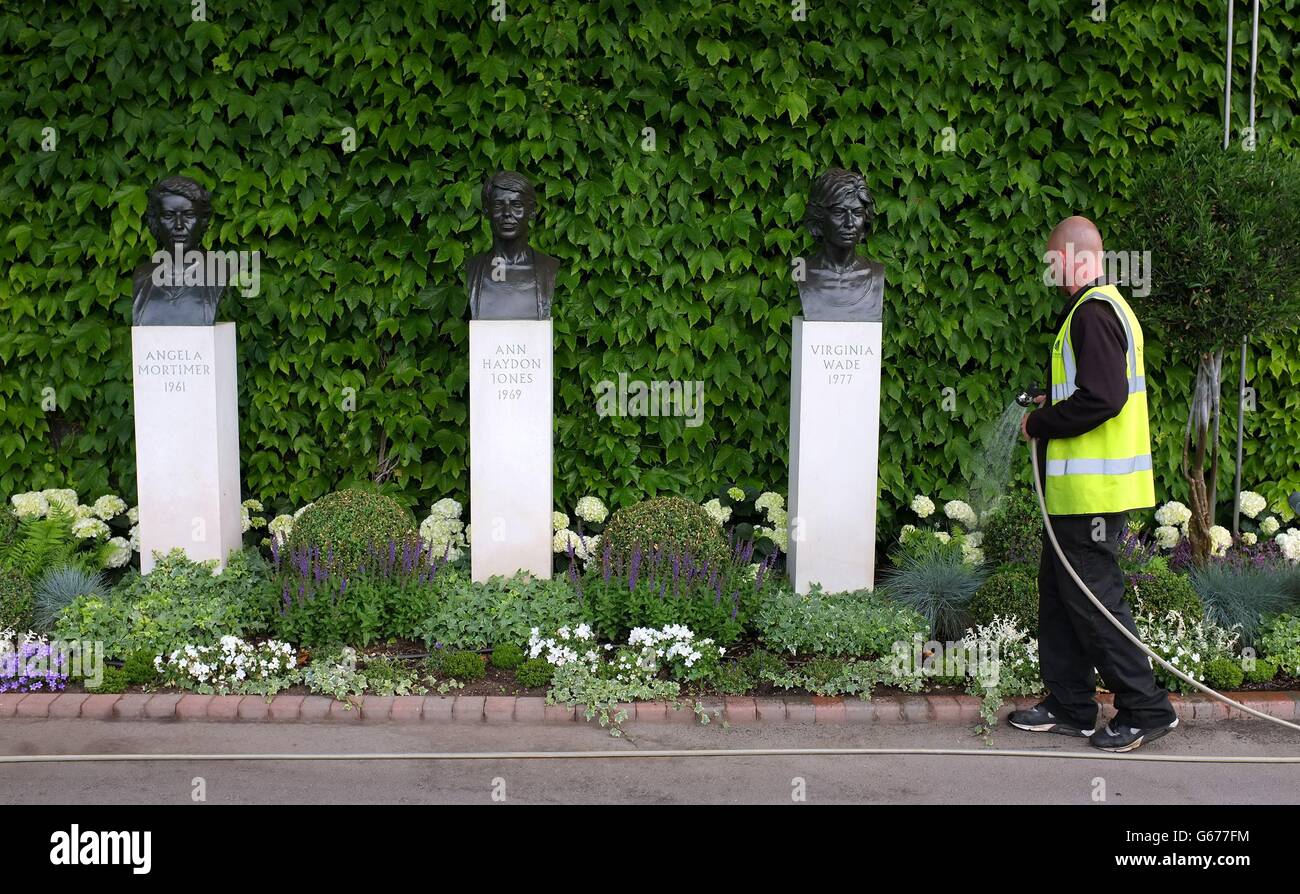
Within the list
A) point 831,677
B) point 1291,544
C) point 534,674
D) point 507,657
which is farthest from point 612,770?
point 1291,544

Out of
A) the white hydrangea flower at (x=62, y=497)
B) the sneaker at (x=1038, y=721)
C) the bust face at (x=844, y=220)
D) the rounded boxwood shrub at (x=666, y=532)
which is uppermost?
the bust face at (x=844, y=220)

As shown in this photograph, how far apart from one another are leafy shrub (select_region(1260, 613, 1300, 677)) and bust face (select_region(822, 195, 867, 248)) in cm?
272

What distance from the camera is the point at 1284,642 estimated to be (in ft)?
18.8

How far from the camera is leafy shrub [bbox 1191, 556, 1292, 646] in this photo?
19.5ft

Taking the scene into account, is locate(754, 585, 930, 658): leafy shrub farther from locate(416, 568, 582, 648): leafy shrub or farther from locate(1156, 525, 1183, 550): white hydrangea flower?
locate(1156, 525, 1183, 550): white hydrangea flower

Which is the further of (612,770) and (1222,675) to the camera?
(1222,675)

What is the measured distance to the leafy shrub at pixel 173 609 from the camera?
5695 millimetres

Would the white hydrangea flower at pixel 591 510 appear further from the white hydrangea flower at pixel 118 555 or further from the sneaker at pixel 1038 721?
the sneaker at pixel 1038 721

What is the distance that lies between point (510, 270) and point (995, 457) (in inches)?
121

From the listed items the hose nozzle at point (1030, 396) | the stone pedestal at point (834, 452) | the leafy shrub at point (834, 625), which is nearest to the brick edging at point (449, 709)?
the leafy shrub at point (834, 625)

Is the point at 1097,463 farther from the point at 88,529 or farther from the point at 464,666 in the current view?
the point at 88,529

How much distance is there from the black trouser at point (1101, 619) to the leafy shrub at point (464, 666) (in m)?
2.49

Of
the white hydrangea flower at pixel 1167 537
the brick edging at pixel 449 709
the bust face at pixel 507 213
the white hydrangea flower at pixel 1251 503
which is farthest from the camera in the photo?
the white hydrangea flower at pixel 1251 503
